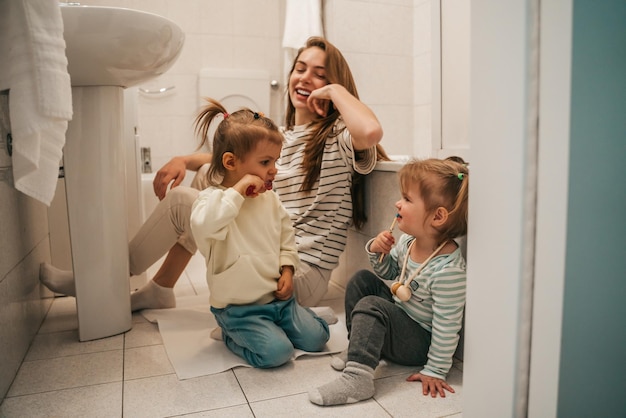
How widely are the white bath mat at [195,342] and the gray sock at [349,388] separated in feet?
0.80

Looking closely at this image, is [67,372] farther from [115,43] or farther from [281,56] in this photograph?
[281,56]

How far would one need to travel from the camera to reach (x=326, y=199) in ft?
5.53

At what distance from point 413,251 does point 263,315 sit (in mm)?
413

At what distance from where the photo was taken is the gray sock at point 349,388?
1.08 meters

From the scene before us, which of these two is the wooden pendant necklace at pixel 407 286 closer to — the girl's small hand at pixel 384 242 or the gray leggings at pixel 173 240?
the girl's small hand at pixel 384 242

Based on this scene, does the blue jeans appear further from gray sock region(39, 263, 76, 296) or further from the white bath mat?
gray sock region(39, 263, 76, 296)

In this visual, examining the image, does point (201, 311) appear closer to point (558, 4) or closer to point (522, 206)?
point (522, 206)

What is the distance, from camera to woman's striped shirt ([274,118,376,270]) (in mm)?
1649

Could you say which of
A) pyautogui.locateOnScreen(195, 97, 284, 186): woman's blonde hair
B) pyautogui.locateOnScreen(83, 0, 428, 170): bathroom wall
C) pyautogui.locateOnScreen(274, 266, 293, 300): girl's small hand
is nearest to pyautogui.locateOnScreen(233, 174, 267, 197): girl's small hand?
pyautogui.locateOnScreen(195, 97, 284, 186): woman's blonde hair

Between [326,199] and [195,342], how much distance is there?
591 millimetres


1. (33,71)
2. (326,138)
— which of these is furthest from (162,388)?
(326,138)

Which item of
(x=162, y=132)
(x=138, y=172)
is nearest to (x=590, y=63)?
(x=138, y=172)

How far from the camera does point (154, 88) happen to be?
2992mm

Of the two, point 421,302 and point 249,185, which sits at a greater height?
point 249,185
